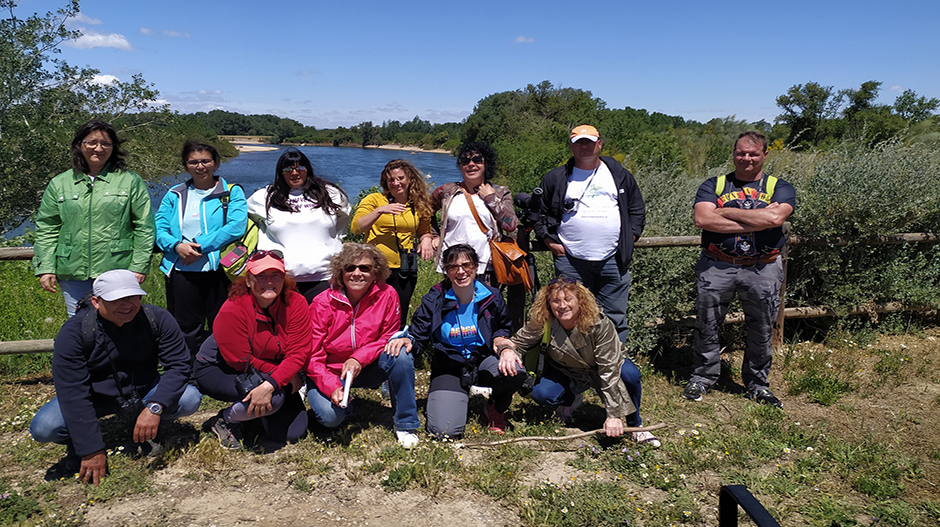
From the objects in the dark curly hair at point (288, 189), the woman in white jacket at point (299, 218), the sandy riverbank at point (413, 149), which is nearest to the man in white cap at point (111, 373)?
the woman in white jacket at point (299, 218)

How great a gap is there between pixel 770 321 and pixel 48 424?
492 cm

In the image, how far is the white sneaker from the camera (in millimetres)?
3789

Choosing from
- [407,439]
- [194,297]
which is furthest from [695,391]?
[194,297]

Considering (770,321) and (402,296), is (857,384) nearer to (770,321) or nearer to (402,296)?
(770,321)

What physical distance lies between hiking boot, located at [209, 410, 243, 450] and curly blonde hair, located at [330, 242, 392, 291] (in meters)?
1.12

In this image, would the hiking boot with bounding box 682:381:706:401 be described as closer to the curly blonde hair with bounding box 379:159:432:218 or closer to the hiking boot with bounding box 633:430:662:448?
the hiking boot with bounding box 633:430:662:448

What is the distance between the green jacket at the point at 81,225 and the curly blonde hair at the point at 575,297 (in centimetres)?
278

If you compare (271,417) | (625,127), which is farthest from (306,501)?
(625,127)

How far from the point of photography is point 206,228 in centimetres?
412

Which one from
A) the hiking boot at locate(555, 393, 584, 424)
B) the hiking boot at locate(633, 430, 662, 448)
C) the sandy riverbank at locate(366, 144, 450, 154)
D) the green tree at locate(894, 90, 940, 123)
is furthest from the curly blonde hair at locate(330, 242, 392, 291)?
the sandy riverbank at locate(366, 144, 450, 154)

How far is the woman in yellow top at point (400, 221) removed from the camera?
4.38 metres

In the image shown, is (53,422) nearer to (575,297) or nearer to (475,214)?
(475,214)

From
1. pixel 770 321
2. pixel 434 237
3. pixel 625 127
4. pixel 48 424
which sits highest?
pixel 625 127

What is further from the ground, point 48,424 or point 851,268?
point 851,268
